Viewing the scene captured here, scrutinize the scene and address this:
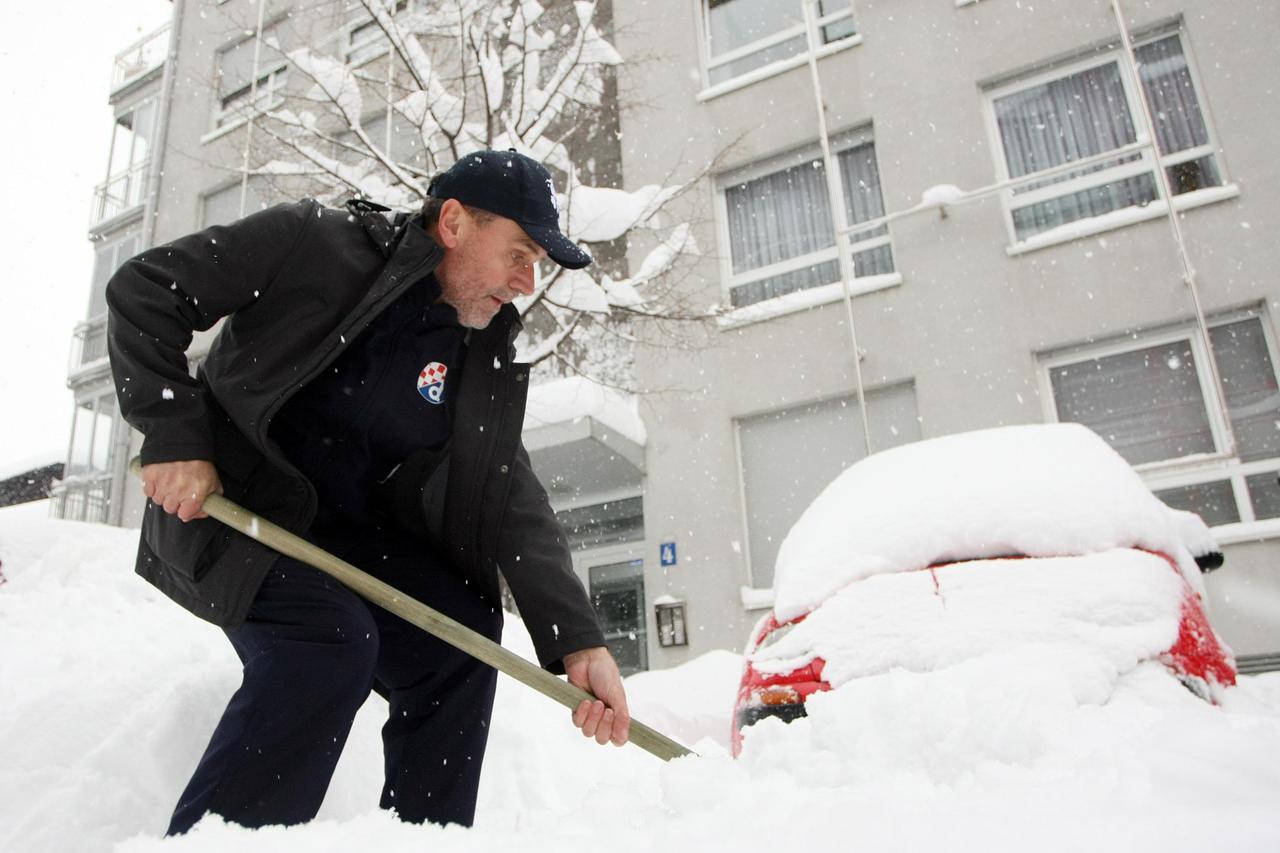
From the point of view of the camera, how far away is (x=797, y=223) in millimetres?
9812

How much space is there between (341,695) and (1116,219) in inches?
328

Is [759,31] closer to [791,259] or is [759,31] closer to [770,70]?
[770,70]

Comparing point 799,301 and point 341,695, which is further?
point 799,301

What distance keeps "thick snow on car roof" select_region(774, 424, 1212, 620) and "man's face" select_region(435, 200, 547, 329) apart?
1747 millimetres

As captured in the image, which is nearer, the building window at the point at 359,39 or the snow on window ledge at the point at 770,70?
the snow on window ledge at the point at 770,70

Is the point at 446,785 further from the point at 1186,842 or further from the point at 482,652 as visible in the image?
the point at 1186,842

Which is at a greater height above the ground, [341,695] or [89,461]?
[89,461]

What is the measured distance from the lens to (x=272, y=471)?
194 cm

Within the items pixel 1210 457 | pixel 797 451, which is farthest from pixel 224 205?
pixel 1210 457

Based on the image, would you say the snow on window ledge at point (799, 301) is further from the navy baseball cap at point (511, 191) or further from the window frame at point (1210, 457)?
the navy baseball cap at point (511, 191)

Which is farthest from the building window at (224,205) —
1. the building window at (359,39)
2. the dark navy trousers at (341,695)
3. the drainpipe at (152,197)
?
the dark navy trousers at (341,695)

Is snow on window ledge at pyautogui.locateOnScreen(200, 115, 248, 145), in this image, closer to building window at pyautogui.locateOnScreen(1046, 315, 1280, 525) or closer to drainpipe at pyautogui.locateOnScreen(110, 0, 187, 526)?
drainpipe at pyautogui.locateOnScreen(110, 0, 187, 526)

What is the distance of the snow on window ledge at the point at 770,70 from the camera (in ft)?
32.0

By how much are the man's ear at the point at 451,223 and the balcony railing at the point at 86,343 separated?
17.1m
